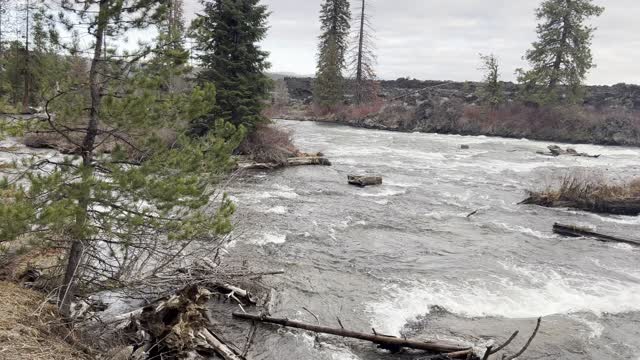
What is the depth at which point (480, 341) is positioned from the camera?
7.00 meters

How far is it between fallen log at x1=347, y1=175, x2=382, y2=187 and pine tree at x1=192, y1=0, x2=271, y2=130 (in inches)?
227

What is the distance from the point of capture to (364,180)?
17656 millimetres

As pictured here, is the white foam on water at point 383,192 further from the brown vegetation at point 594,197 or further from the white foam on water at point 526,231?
the brown vegetation at point 594,197

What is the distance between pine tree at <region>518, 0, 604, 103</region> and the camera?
3706 cm

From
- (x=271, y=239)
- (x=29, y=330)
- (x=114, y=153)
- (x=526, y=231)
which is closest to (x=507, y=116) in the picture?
(x=526, y=231)

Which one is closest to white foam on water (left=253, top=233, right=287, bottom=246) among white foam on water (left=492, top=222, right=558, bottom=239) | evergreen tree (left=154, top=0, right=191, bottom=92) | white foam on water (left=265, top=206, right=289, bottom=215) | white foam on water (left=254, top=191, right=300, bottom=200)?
white foam on water (left=265, top=206, right=289, bottom=215)

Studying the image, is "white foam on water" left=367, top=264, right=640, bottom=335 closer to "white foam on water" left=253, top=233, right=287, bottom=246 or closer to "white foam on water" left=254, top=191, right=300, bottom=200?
"white foam on water" left=253, top=233, right=287, bottom=246

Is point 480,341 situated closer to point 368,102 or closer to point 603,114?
point 603,114

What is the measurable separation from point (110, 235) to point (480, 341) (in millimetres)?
5266

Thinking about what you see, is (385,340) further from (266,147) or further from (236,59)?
(236,59)

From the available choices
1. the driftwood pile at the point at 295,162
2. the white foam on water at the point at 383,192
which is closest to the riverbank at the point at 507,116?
the driftwood pile at the point at 295,162

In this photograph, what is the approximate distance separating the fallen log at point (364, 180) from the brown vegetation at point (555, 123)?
23.4 metres

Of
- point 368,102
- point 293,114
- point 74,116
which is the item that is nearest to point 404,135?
point 368,102

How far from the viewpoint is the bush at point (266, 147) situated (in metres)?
20.8
